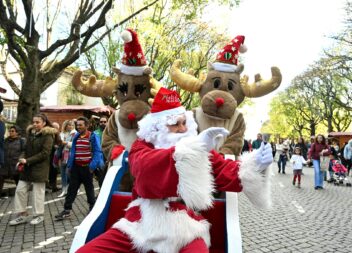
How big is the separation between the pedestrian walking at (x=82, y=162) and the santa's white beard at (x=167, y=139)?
3.57m

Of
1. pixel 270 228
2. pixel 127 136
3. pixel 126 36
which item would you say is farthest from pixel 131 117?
pixel 270 228

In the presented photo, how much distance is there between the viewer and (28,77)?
9.94 metres

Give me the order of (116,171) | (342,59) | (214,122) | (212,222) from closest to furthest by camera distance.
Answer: (212,222)
(116,171)
(214,122)
(342,59)

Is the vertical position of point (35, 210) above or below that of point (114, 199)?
below

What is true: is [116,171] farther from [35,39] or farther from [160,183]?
[35,39]

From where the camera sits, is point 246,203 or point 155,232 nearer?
point 155,232

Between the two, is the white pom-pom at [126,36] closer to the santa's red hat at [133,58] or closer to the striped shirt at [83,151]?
the santa's red hat at [133,58]

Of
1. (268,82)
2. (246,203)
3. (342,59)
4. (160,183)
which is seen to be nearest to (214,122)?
(268,82)

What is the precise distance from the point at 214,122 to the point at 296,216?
355cm

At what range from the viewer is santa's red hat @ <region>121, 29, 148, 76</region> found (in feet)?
15.1

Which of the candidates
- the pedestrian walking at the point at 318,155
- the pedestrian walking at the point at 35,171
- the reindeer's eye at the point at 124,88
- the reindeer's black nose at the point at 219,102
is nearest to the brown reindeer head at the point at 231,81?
the reindeer's black nose at the point at 219,102

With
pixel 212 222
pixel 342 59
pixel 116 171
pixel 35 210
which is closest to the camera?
pixel 212 222

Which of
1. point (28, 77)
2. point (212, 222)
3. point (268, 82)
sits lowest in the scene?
point (212, 222)

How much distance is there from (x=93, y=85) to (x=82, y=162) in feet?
5.40
